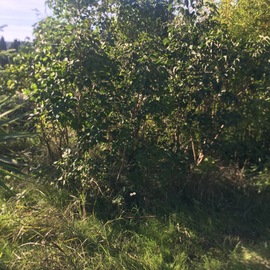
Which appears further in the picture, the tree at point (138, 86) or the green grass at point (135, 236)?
the tree at point (138, 86)

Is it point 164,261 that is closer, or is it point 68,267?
point 68,267

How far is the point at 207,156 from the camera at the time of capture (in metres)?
4.95

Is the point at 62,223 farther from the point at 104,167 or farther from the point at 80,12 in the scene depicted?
the point at 80,12

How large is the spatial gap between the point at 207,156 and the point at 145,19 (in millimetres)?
1837

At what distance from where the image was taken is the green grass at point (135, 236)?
358 cm

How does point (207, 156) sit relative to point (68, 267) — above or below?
above

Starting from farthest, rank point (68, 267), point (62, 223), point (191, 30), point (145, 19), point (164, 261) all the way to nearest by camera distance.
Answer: point (145, 19) → point (191, 30) → point (62, 223) → point (164, 261) → point (68, 267)

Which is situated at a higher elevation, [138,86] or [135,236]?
[138,86]

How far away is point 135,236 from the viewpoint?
4.02 metres

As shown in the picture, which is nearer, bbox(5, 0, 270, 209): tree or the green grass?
the green grass

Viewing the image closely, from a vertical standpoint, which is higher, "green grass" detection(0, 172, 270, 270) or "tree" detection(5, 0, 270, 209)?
"tree" detection(5, 0, 270, 209)

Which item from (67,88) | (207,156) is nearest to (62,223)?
(67,88)

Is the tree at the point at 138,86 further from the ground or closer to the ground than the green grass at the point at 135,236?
further from the ground

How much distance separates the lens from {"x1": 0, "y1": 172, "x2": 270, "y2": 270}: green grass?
3.58m
